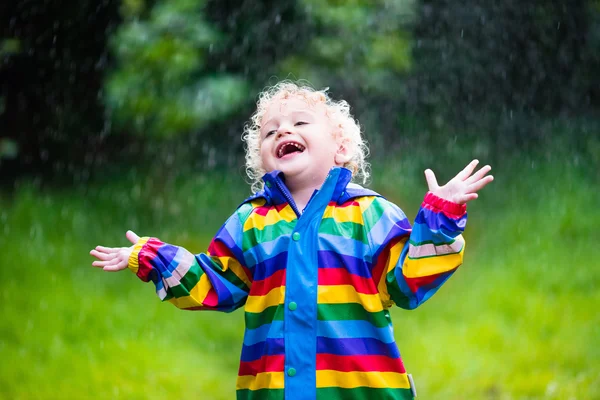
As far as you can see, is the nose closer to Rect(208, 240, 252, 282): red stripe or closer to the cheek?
the cheek

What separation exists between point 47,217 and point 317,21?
2768 mm

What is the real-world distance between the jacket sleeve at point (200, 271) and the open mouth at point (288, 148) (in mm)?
224

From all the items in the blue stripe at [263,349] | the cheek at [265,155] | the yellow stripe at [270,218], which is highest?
the cheek at [265,155]

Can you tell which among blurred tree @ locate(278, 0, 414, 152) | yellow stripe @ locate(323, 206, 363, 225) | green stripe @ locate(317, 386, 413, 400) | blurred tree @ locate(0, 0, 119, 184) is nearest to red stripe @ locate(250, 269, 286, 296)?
yellow stripe @ locate(323, 206, 363, 225)

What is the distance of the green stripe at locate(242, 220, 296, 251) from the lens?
233 cm

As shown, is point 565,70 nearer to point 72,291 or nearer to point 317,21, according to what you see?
point 317,21

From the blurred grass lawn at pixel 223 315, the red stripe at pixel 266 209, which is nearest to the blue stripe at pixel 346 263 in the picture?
the red stripe at pixel 266 209

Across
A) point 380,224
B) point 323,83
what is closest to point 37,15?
point 323,83

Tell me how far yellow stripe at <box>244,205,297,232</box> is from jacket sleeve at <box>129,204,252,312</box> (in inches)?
1.5

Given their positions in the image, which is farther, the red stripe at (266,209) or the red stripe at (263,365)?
the red stripe at (266,209)

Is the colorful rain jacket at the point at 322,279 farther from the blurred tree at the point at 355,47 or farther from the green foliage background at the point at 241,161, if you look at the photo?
the blurred tree at the point at 355,47

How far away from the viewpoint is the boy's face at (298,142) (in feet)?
7.88

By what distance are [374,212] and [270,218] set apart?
0.32 metres

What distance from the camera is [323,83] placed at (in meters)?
6.68
